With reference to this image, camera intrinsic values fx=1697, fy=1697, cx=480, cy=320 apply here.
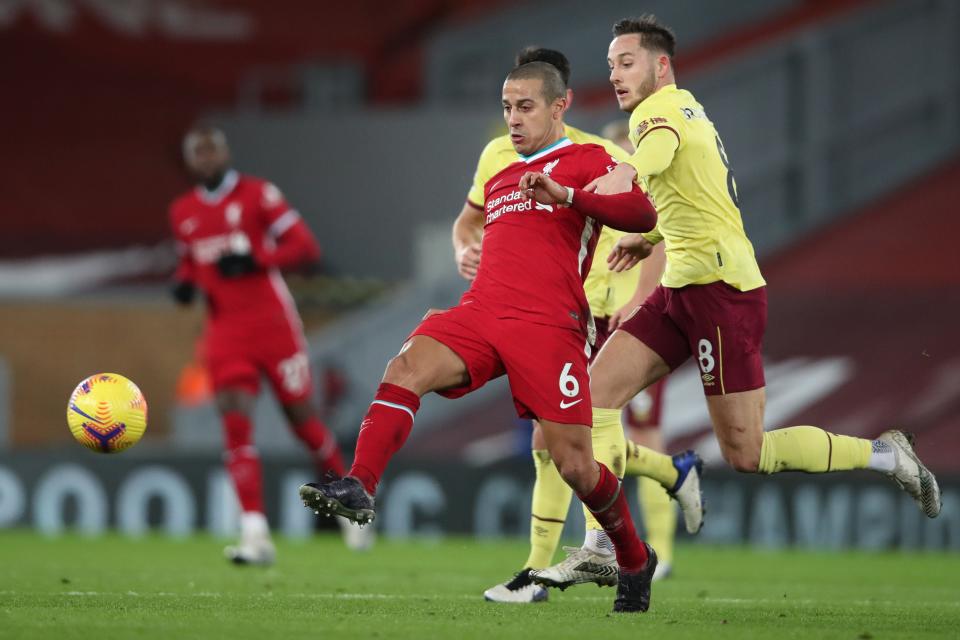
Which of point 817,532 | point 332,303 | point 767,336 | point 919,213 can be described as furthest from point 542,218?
point 919,213

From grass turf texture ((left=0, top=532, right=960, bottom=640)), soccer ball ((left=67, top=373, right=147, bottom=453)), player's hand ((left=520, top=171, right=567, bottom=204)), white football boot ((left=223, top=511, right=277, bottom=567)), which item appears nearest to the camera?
grass turf texture ((left=0, top=532, right=960, bottom=640))

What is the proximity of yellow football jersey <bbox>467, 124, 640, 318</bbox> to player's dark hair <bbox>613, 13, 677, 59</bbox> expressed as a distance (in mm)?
489

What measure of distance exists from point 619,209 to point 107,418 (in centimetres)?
268

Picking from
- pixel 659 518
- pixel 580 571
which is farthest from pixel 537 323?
pixel 659 518

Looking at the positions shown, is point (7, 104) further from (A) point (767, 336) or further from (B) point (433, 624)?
(B) point (433, 624)

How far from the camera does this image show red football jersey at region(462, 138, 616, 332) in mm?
6621

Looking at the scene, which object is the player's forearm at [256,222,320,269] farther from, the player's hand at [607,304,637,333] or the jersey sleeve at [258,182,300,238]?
the player's hand at [607,304,637,333]

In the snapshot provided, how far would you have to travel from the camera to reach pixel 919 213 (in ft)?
67.2

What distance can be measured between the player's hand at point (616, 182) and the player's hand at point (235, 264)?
461 centimetres

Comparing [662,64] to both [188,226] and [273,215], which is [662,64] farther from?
[188,226]

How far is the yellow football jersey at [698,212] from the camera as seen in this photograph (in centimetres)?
716

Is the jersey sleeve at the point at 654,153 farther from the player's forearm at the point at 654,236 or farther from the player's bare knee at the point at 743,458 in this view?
the player's bare knee at the point at 743,458

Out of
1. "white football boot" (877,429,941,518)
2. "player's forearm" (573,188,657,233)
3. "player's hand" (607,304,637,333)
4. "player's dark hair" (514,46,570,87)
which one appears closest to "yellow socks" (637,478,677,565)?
"player's hand" (607,304,637,333)

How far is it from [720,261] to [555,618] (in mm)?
1721
